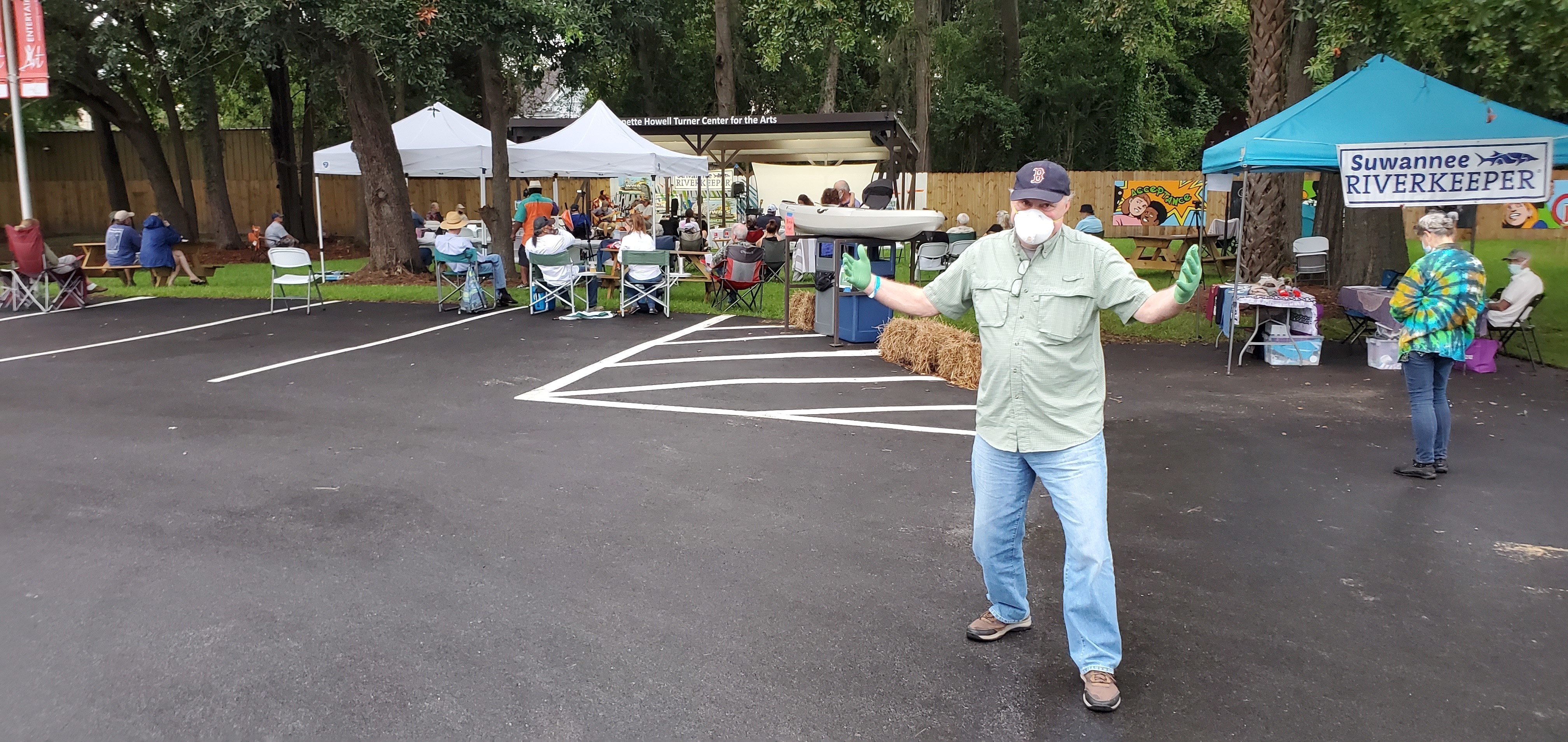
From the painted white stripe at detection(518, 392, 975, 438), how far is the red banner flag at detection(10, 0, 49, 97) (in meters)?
12.8

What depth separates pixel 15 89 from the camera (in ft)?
55.4

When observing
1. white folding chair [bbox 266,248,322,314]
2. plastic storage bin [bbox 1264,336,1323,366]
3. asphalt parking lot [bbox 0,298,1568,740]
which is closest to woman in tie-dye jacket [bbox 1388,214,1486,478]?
asphalt parking lot [bbox 0,298,1568,740]

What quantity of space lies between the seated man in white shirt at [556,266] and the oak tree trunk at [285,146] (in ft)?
52.6

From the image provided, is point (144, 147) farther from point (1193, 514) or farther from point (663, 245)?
point (1193, 514)

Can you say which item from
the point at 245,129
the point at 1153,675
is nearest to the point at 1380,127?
the point at 1153,675

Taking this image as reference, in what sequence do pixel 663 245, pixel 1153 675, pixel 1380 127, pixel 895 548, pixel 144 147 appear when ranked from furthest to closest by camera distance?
1. pixel 144 147
2. pixel 663 245
3. pixel 1380 127
4. pixel 895 548
5. pixel 1153 675

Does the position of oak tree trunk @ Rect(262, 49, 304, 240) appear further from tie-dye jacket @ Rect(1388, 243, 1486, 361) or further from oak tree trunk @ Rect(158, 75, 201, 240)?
tie-dye jacket @ Rect(1388, 243, 1486, 361)

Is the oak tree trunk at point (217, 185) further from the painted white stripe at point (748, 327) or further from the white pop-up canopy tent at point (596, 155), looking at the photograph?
the painted white stripe at point (748, 327)

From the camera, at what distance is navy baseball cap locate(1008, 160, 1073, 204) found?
358 centimetres

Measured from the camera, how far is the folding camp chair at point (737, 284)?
14.3 m

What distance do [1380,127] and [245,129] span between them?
32.8m

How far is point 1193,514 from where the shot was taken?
18.4ft

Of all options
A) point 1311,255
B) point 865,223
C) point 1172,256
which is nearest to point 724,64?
point 1172,256

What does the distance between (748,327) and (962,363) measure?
4126mm
